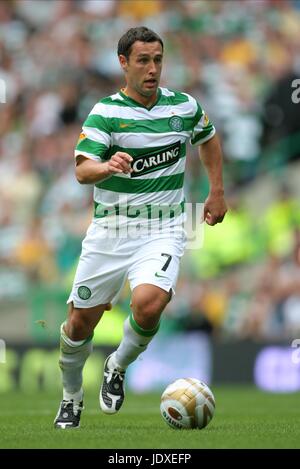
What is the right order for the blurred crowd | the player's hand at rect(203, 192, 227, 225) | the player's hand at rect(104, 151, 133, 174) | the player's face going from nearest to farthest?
the player's hand at rect(104, 151, 133, 174)
the player's face
the player's hand at rect(203, 192, 227, 225)
the blurred crowd

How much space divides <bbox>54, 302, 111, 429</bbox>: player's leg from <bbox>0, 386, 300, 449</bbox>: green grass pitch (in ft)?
0.45

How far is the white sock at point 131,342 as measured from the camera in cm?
721

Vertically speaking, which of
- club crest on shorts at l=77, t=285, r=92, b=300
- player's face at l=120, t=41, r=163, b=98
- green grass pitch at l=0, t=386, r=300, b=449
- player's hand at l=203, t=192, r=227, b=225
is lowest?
green grass pitch at l=0, t=386, r=300, b=449

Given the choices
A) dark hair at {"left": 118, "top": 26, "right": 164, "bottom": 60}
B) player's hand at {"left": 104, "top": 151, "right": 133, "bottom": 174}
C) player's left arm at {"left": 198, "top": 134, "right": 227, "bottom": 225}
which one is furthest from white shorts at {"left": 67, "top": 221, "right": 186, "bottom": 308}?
dark hair at {"left": 118, "top": 26, "right": 164, "bottom": 60}

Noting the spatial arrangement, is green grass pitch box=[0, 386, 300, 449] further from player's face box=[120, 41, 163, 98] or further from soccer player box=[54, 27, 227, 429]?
player's face box=[120, 41, 163, 98]

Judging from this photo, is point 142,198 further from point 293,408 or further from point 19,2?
point 19,2

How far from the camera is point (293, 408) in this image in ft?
32.0

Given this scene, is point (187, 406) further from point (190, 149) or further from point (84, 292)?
point (190, 149)

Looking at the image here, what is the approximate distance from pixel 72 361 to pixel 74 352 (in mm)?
70

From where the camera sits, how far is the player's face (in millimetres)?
7152

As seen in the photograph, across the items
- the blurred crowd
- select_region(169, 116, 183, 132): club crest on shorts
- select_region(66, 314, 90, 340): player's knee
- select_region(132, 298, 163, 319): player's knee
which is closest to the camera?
select_region(132, 298, 163, 319): player's knee

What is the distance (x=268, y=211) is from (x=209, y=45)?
142 inches

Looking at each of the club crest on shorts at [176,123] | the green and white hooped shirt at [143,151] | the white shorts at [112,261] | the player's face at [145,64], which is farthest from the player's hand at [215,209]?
the player's face at [145,64]

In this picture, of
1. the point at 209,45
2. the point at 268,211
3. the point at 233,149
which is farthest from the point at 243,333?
the point at 209,45
